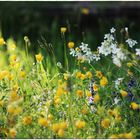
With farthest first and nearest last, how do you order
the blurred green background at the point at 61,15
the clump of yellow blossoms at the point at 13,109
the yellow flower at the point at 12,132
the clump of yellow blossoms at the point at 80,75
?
the blurred green background at the point at 61,15, the clump of yellow blossoms at the point at 80,75, the yellow flower at the point at 12,132, the clump of yellow blossoms at the point at 13,109

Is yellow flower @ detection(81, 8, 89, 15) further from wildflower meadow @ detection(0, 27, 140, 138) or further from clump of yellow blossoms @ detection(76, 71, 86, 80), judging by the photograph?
clump of yellow blossoms @ detection(76, 71, 86, 80)

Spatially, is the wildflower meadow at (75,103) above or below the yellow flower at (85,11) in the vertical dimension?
below

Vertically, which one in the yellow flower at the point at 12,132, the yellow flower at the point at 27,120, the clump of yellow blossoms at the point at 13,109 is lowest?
the yellow flower at the point at 12,132

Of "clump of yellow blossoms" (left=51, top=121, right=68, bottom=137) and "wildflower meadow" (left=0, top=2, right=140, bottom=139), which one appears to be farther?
"wildflower meadow" (left=0, top=2, right=140, bottom=139)

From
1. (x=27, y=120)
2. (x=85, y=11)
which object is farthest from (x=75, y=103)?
(x=85, y=11)

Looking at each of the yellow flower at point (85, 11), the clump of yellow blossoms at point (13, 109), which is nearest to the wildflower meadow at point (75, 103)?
the clump of yellow blossoms at point (13, 109)

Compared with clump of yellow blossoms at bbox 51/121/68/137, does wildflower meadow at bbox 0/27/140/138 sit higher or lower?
higher

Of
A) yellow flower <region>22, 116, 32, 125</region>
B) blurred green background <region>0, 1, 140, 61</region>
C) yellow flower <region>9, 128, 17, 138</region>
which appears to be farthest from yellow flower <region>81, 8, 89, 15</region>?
yellow flower <region>9, 128, 17, 138</region>

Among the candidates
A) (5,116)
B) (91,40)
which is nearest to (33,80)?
(5,116)

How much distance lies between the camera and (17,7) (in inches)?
320

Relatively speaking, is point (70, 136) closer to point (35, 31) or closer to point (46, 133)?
point (46, 133)

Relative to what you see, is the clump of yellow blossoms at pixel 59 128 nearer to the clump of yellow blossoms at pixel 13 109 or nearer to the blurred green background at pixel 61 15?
the clump of yellow blossoms at pixel 13 109

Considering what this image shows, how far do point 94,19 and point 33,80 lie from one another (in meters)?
4.77

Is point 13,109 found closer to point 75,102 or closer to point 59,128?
point 59,128
